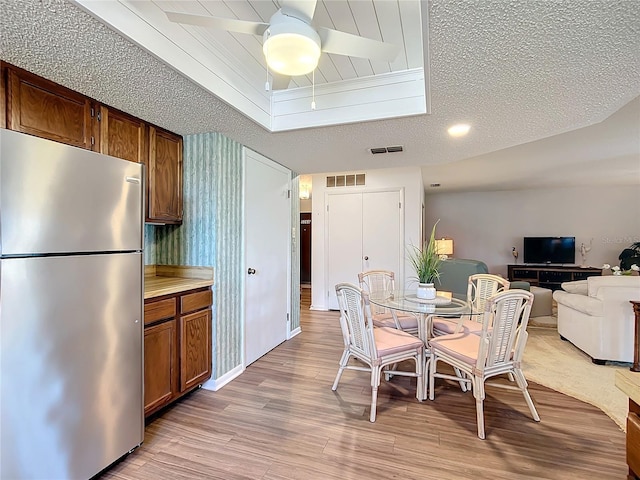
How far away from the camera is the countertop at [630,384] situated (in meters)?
1.08

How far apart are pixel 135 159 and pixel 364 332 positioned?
215 centimetres

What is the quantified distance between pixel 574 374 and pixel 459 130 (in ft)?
8.25

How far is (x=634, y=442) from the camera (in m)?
1.11

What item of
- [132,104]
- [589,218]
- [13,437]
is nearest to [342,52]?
[132,104]

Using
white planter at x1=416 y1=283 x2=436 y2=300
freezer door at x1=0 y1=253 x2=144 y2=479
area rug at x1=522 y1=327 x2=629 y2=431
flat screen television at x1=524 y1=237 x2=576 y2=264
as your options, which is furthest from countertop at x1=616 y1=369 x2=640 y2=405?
flat screen television at x1=524 y1=237 x2=576 y2=264

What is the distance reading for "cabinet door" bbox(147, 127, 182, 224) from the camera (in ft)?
8.27

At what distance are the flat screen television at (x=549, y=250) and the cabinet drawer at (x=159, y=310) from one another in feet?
25.0

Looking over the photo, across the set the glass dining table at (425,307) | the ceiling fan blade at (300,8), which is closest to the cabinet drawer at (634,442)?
the glass dining table at (425,307)

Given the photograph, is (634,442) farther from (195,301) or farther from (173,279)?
(173,279)

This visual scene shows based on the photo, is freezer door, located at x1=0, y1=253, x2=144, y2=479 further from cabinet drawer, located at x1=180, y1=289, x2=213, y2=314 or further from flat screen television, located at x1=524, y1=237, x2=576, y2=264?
flat screen television, located at x1=524, y1=237, x2=576, y2=264

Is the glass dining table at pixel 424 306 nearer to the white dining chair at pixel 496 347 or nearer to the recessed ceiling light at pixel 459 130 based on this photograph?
the white dining chair at pixel 496 347

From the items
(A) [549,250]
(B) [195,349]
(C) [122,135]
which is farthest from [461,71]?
(A) [549,250]

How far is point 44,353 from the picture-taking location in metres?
1.39

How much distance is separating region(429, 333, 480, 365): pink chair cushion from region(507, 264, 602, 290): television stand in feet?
17.6
